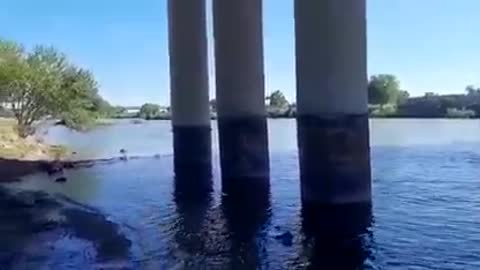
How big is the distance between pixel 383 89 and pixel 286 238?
88.1 meters

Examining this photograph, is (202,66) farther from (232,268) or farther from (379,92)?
(379,92)

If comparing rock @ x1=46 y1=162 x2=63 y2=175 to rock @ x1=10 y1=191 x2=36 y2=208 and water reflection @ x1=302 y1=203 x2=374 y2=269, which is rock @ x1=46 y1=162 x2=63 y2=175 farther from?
water reflection @ x1=302 y1=203 x2=374 y2=269

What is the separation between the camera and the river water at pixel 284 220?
16.7 m

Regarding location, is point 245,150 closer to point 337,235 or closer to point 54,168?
point 337,235

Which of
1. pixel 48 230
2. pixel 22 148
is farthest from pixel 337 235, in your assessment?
pixel 22 148

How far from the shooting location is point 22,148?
1948 inches

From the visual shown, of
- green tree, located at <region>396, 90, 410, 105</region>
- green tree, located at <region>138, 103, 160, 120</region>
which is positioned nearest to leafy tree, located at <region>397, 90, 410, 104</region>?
green tree, located at <region>396, 90, 410, 105</region>

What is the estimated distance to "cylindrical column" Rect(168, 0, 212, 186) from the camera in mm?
38906

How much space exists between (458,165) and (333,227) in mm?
19066

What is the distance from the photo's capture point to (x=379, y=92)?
340ft

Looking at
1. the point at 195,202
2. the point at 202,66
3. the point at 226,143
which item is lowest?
the point at 195,202

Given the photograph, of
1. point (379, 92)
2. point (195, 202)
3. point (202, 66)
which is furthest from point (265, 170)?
point (379, 92)

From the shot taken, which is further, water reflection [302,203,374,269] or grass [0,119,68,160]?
grass [0,119,68,160]

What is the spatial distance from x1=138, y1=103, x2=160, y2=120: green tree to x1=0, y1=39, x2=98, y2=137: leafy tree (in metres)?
105
